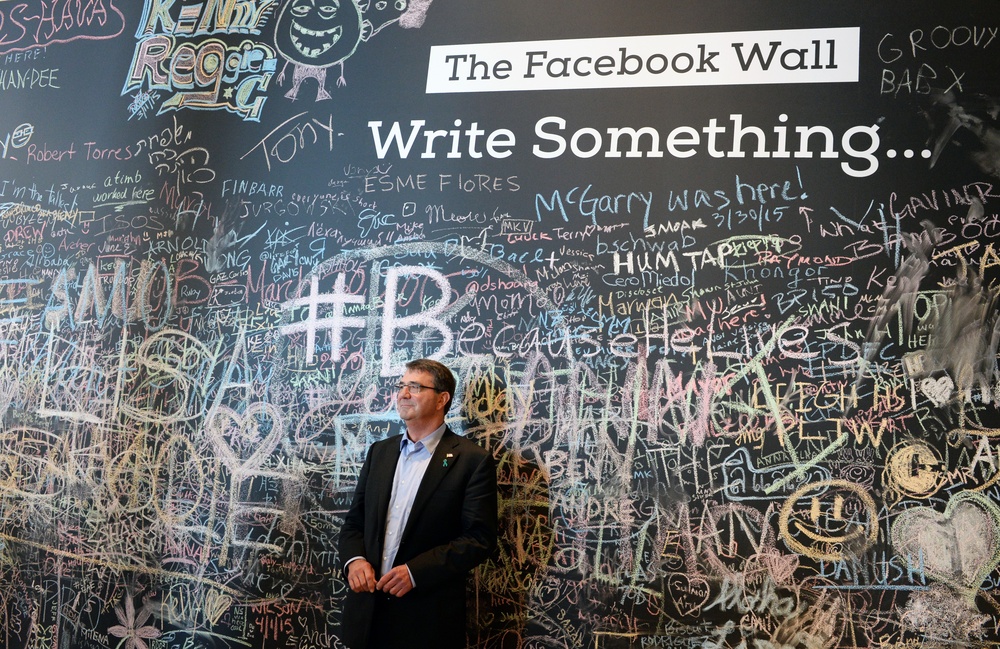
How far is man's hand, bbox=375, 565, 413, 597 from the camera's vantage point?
3.68m

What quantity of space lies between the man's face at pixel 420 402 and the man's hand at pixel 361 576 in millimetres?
623

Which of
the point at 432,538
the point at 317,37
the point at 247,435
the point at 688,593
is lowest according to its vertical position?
the point at 688,593

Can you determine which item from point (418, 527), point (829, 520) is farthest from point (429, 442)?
point (829, 520)

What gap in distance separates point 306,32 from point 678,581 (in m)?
3.33

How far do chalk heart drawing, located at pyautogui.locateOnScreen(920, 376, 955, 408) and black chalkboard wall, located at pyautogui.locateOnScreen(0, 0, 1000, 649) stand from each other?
0.02 meters

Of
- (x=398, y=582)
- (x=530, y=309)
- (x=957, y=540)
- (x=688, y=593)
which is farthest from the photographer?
(x=530, y=309)

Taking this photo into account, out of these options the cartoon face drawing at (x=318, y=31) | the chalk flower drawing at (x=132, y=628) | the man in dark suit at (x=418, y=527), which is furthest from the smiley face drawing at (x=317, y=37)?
the chalk flower drawing at (x=132, y=628)

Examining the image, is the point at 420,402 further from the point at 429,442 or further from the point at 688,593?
the point at 688,593

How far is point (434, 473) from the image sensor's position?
3922mm

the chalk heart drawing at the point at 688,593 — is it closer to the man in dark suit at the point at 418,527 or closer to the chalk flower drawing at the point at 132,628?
the man in dark suit at the point at 418,527

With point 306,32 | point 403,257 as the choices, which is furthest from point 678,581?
point 306,32

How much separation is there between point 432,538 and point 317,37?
2715 mm

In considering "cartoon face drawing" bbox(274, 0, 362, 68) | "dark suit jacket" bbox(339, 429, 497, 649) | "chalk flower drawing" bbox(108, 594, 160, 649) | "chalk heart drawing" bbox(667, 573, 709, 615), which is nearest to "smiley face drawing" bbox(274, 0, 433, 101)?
"cartoon face drawing" bbox(274, 0, 362, 68)

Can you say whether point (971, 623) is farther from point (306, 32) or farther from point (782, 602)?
point (306, 32)
